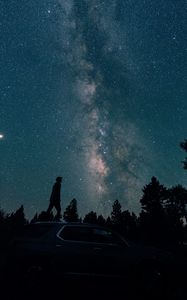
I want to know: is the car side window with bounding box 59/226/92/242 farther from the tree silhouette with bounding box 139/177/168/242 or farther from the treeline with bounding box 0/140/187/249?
the tree silhouette with bounding box 139/177/168/242

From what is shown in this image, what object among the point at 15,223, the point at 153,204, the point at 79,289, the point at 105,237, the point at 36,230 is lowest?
the point at 79,289

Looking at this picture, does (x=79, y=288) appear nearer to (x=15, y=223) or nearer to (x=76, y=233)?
(x=76, y=233)

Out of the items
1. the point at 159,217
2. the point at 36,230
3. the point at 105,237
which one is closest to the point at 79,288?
the point at 105,237

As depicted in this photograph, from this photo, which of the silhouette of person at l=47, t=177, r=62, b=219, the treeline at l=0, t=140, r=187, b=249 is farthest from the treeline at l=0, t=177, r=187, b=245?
the silhouette of person at l=47, t=177, r=62, b=219

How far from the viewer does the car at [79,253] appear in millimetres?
5844

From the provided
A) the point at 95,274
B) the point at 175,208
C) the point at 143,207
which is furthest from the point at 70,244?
the point at 175,208

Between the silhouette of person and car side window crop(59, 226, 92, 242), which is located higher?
the silhouette of person

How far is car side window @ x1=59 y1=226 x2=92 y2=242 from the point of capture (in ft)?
20.9

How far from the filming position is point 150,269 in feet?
20.9

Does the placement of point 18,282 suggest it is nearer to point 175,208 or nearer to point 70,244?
point 70,244

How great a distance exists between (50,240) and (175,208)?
221 ft

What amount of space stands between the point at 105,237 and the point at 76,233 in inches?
30.0

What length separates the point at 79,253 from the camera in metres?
6.13

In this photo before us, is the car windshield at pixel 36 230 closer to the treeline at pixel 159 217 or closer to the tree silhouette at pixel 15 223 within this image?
→ the tree silhouette at pixel 15 223
